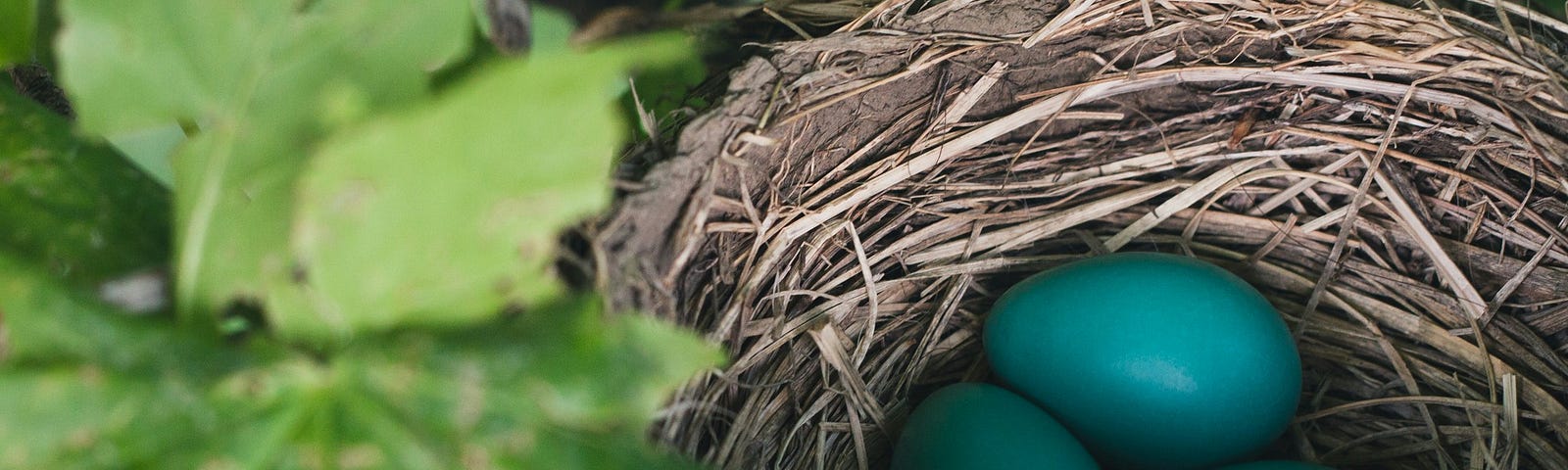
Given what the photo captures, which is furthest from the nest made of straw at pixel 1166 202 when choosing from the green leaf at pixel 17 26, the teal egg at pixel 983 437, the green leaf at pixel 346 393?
the green leaf at pixel 17 26

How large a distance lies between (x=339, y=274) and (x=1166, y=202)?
787 millimetres

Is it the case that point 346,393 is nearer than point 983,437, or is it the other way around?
point 346,393

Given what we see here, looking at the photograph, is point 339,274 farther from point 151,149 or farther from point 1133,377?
point 1133,377

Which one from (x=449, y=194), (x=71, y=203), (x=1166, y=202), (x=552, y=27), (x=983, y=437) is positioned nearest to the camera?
(x=449, y=194)

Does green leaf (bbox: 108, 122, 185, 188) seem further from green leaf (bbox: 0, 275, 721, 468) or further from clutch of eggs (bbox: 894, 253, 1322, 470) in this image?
clutch of eggs (bbox: 894, 253, 1322, 470)

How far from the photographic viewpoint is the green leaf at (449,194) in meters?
0.36

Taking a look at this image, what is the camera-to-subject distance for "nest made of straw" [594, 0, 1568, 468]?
0.74 m

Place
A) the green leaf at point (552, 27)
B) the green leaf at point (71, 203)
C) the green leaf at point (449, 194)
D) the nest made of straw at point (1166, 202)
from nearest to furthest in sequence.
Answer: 1. the green leaf at point (449, 194)
2. the green leaf at point (71, 203)
3. the green leaf at point (552, 27)
4. the nest made of straw at point (1166, 202)

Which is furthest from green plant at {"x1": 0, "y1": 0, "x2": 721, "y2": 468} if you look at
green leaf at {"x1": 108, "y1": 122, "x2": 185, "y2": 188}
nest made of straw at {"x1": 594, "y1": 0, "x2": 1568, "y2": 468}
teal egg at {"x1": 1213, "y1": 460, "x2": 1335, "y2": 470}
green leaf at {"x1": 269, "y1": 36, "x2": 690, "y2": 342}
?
teal egg at {"x1": 1213, "y1": 460, "x2": 1335, "y2": 470}

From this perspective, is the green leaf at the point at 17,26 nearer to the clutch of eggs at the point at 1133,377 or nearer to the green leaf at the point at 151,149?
the green leaf at the point at 151,149

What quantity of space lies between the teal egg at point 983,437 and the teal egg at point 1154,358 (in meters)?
0.04

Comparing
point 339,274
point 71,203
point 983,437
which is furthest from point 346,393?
point 983,437

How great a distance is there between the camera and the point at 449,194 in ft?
1.22

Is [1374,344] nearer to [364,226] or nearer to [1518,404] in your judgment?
[1518,404]
